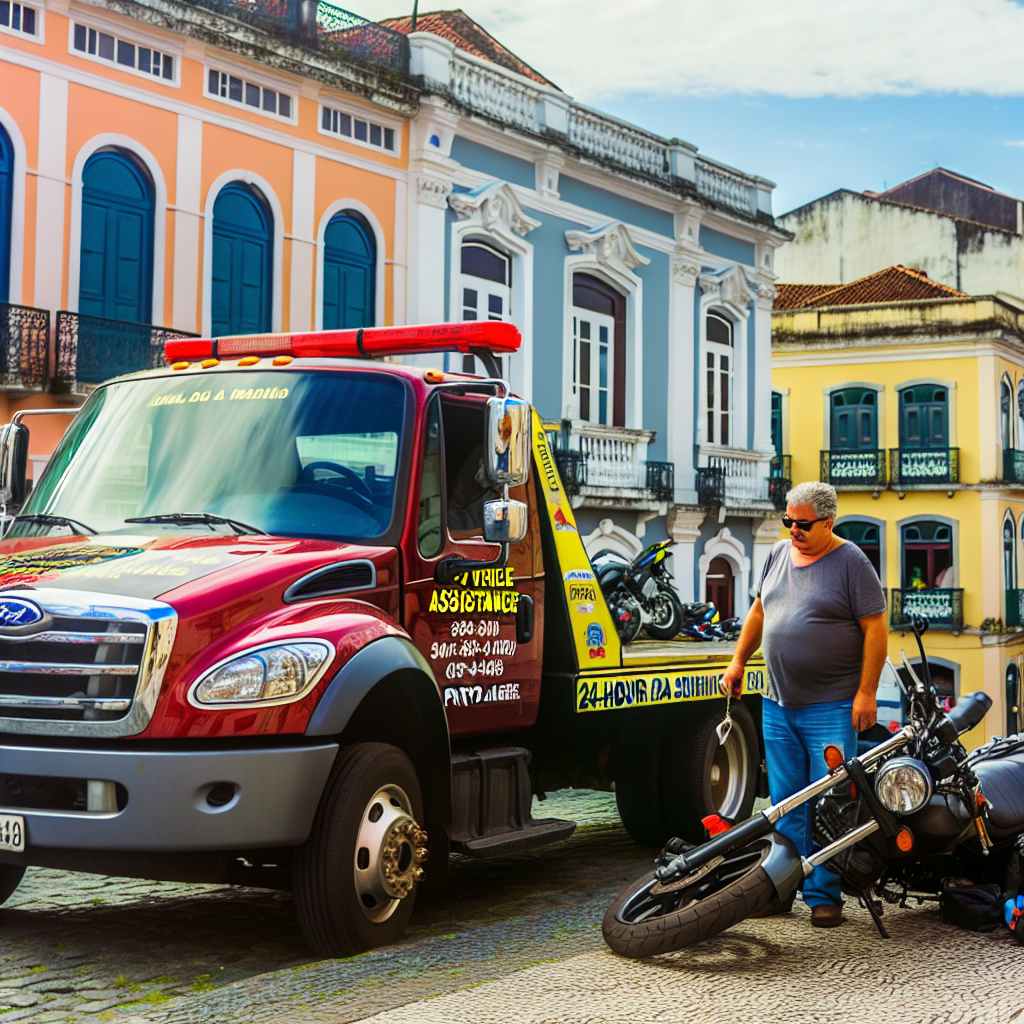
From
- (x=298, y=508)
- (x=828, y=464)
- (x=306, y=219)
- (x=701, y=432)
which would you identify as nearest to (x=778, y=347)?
(x=828, y=464)

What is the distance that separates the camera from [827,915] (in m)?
6.54

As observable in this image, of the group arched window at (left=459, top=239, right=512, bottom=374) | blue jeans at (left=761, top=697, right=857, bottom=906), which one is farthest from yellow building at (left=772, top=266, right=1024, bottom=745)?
blue jeans at (left=761, top=697, right=857, bottom=906)

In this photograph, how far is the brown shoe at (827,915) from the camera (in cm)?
654

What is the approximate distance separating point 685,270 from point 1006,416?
16896mm

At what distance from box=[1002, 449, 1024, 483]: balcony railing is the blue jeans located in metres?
32.8

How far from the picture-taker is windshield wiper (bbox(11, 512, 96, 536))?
6.61 m

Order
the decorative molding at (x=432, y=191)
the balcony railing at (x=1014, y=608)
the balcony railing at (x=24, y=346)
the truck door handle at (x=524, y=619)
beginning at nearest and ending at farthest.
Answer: the truck door handle at (x=524, y=619)
the balcony railing at (x=24, y=346)
the decorative molding at (x=432, y=191)
the balcony railing at (x=1014, y=608)

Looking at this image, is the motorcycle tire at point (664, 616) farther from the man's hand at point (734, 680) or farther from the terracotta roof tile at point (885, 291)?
the terracotta roof tile at point (885, 291)

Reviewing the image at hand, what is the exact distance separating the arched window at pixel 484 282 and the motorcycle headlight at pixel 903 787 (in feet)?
49.4

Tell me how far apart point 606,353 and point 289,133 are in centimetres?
682

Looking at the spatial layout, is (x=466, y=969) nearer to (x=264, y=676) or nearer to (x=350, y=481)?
(x=264, y=676)

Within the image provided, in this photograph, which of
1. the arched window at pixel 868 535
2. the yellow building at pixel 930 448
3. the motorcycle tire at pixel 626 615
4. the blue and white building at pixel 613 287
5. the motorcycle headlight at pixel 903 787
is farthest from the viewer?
the arched window at pixel 868 535

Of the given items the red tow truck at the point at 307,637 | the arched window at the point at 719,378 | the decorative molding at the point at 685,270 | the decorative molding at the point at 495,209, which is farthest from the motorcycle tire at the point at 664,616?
the arched window at the point at 719,378

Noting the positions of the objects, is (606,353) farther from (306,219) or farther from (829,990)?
(829,990)
